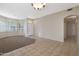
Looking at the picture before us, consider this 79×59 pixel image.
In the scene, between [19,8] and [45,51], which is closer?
[45,51]

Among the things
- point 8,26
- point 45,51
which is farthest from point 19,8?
point 45,51

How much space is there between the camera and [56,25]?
22.7 feet

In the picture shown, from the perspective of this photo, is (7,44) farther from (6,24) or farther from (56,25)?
(56,25)

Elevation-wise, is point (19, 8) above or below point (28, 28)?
above

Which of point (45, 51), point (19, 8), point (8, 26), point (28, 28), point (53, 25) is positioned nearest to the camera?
point (8, 26)

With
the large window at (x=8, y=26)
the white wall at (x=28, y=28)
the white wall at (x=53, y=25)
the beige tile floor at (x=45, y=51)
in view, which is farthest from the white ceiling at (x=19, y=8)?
the white wall at (x=28, y=28)

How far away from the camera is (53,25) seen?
7.27m

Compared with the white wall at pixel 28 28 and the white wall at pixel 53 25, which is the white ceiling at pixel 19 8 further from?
the white wall at pixel 28 28

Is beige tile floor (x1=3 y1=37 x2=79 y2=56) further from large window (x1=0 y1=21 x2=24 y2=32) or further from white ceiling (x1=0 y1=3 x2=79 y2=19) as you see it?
white ceiling (x1=0 y1=3 x2=79 y2=19)

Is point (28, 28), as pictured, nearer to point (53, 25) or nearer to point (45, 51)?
point (53, 25)

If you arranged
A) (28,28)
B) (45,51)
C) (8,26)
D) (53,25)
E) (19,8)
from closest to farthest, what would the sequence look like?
(8,26) → (45,51) → (19,8) → (53,25) → (28,28)

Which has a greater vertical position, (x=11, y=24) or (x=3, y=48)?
(x=11, y=24)

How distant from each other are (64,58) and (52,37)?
667 centimetres

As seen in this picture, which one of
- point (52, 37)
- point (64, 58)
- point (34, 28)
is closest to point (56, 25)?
point (52, 37)
